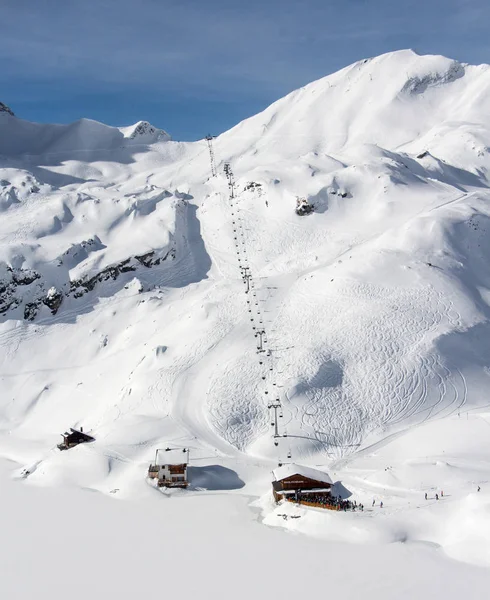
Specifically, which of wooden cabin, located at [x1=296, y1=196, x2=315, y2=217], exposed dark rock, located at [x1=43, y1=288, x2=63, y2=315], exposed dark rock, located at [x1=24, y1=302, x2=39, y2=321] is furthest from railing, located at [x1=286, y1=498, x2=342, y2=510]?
wooden cabin, located at [x1=296, y1=196, x2=315, y2=217]

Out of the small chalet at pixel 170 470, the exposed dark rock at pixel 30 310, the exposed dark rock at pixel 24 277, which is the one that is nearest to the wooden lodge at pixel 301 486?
the small chalet at pixel 170 470

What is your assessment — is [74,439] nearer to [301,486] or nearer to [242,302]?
[301,486]

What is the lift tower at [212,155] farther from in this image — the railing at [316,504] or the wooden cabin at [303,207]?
the railing at [316,504]

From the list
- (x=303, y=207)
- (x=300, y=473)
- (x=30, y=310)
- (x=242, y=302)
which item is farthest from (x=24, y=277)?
(x=300, y=473)

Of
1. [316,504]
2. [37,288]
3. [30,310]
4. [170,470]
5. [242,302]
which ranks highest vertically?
[37,288]

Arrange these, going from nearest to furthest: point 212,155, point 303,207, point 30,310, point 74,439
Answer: point 74,439
point 30,310
point 303,207
point 212,155

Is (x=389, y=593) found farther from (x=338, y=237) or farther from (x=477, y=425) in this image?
(x=338, y=237)
